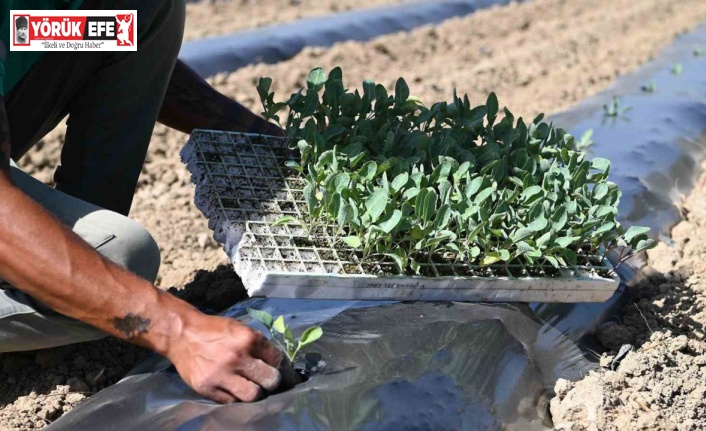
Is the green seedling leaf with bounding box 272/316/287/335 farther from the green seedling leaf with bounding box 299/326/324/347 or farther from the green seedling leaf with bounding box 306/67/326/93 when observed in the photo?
the green seedling leaf with bounding box 306/67/326/93

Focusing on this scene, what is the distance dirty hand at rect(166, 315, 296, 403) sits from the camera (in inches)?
67.5

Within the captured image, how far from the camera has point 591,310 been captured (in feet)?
8.14

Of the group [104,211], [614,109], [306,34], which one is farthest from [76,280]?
[306,34]

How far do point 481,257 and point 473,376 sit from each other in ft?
1.22

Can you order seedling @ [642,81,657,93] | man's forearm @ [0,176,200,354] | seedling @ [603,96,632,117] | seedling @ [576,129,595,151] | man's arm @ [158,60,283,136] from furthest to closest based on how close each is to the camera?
seedling @ [642,81,657,93]
seedling @ [603,96,632,117]
seedling @ [576,129,595,151]
man's arm @ [158,60,283,136]
man's forearm @ [0,176,200,354]

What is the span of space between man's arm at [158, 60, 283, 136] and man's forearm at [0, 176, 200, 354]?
41.5 inches

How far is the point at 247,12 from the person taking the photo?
7434 mm

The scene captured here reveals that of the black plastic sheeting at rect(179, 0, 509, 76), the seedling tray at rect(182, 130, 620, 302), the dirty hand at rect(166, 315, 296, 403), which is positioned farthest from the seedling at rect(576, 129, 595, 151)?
the black plastic sheeting at rect(179, 0, 509, 76)

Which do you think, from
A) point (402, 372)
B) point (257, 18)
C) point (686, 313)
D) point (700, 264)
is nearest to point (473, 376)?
point (402, 372)

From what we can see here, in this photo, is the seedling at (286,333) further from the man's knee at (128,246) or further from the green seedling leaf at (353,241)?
the man's knee at (128,246)

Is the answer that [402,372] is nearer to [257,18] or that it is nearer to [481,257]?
[481,257]

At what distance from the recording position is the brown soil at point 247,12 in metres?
6.63

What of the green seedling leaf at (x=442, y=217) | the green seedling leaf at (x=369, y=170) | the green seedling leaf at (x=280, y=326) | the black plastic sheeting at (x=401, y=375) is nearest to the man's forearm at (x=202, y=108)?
the green seedling leaf at (x=369, y=170)

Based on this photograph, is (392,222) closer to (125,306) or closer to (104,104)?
(125,306)
